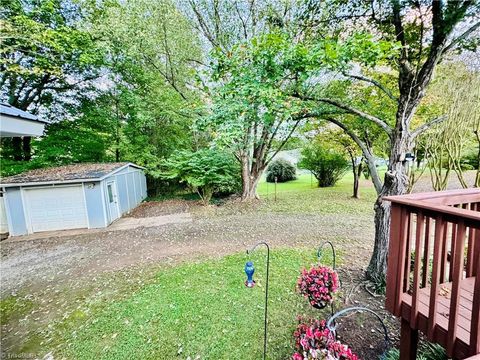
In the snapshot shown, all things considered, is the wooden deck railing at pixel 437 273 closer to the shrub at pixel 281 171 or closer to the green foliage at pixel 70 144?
the green foliage at pixel 70 144

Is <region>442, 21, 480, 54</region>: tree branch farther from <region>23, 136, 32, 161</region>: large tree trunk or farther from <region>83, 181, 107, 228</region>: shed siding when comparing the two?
<region>23, 136, 32, 161</region>: large tree trunk

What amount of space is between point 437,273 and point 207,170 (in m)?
10.3

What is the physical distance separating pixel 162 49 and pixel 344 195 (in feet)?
37.4

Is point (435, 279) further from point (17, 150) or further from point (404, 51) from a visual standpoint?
point (17, 150)

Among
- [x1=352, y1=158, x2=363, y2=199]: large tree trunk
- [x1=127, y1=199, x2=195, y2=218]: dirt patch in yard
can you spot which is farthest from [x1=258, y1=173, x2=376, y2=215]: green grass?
[x1=127, y1=199, x2=195, y2=218]: dirt patch in yard

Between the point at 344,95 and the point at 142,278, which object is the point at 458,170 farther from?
the point at 142,278

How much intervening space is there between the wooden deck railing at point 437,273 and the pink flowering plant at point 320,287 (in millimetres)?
648

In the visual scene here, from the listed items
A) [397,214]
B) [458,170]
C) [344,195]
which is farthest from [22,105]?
[458,170]

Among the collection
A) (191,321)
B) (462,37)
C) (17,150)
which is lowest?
(191,321)

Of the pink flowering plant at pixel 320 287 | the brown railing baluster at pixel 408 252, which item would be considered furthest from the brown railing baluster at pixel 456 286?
the pink flowering plant at pixel 320 287

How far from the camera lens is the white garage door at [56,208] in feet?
27.7

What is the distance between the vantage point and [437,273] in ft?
5.97

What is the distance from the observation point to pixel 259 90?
11.1ft

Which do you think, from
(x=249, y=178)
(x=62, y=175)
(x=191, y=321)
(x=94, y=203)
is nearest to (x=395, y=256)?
(x=191, y=321)
